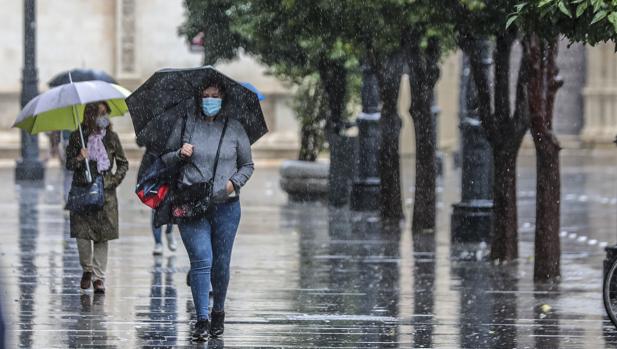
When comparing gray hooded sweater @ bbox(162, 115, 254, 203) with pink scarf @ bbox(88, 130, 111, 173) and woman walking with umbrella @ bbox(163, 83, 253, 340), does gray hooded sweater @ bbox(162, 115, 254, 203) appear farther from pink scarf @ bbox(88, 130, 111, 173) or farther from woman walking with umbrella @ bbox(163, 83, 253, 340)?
pink scarf @ bbox(88, 130, 111, 173)

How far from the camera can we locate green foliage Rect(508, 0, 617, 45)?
9789mm

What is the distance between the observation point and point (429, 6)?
14.5 meters

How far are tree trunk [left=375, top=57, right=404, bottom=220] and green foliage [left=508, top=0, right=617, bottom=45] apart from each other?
9.17m

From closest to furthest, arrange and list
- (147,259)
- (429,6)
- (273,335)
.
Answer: (273,335) < (429,6) < (147,259)

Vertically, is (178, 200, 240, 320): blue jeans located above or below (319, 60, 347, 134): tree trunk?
below

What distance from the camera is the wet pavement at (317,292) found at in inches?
413

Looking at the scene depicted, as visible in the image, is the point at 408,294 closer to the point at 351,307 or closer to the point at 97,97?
the point at 351,307

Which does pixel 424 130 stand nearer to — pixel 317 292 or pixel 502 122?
pixel 502 122

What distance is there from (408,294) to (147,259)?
348 centimetres

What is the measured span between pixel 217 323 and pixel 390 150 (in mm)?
10245

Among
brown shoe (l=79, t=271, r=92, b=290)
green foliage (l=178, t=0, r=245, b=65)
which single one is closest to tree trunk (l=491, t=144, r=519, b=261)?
brown shoe (l=79, t=271, r=92, b=290)

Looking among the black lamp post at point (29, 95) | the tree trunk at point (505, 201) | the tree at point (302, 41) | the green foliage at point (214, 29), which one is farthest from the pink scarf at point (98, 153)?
the black lamp post at point (29, 95)

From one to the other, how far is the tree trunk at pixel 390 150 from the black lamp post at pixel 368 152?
1.88 m

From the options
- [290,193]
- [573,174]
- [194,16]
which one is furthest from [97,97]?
[573,174]
